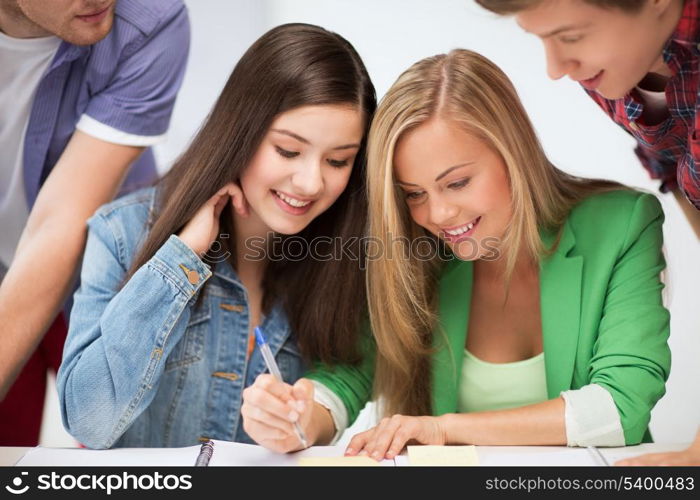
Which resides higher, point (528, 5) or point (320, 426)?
point (528, 5)

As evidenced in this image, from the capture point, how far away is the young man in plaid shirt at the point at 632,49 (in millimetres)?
1279

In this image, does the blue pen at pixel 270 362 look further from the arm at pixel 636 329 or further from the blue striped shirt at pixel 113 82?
the blue striped shirt at pixel 113 82

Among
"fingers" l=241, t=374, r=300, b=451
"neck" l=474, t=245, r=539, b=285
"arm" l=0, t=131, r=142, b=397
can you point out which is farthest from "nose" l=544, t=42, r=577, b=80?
"arm" l=0, t=131, r=142, b=397

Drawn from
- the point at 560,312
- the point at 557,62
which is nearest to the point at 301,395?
the point at 560,312

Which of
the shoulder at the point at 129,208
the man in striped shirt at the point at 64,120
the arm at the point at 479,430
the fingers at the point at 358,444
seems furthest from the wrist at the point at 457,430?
the man in striped shirt at the point at 64,120

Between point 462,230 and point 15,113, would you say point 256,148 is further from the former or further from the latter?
point 15,113

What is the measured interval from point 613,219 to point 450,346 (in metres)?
0.38

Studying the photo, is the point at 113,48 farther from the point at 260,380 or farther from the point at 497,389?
the point at 497,389

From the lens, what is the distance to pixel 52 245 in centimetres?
172

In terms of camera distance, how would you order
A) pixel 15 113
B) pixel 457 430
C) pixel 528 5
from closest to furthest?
pixel 528 5
pixel 457 430
pixel 15 113

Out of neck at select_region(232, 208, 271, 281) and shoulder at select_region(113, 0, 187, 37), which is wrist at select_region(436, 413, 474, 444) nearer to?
neck at select_region(232, 208, 271, 281)
